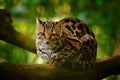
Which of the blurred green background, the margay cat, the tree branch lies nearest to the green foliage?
the blurred green background

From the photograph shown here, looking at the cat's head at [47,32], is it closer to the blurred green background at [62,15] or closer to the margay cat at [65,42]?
the margay cat at [65,42]

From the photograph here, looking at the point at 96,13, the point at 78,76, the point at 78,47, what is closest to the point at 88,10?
the point at 96,13

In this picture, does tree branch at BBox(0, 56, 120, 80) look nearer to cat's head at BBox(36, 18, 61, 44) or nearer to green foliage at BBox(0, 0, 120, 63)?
cat's head at BBox(36, 18, 61, 44)

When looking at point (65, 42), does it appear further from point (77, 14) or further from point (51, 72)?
point (77, 14)

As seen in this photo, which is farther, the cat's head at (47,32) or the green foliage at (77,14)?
the green foliage at (77,14)

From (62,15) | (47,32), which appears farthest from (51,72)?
(62,15)

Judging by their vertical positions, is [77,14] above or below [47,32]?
above

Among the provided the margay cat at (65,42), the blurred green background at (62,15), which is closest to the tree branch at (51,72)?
the margay cat at (65,42)
